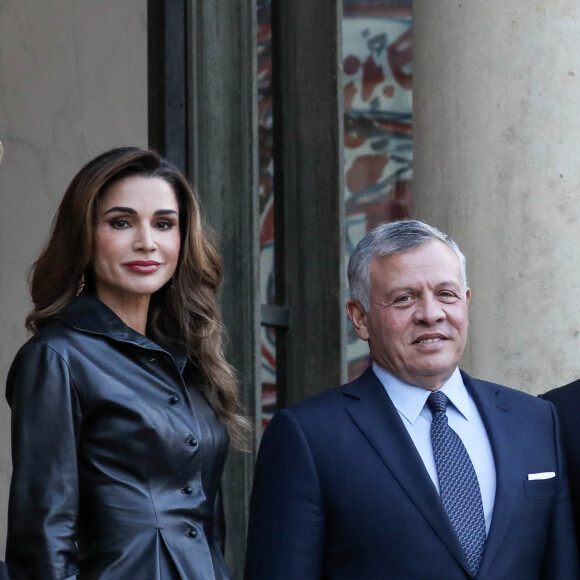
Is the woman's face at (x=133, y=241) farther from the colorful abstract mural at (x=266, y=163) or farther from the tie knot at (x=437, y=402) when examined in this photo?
the colorful abstract mural at (x=266, y=163)

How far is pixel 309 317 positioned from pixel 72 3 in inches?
69.7

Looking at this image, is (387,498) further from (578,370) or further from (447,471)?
(578,370)

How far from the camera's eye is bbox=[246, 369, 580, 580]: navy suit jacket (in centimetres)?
362

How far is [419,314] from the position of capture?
3.78 m

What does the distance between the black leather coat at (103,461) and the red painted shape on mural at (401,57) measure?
16.6 ft

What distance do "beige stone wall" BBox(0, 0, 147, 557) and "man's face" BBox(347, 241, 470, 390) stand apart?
3.10 meters

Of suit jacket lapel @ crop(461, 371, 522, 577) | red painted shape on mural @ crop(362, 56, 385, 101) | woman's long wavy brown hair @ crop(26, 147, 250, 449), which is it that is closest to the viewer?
suit jacket lapel @ crop(461, 371, 522, 577)

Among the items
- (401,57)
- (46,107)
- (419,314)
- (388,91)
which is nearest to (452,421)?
(419,314)

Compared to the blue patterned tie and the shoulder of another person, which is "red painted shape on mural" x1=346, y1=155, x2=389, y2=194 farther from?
the blue patterned tie

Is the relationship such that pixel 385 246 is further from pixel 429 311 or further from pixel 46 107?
pixel 46 107

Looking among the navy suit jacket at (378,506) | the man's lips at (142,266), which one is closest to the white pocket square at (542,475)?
the navy suit jacket at (378,506)

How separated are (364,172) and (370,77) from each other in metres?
0.54

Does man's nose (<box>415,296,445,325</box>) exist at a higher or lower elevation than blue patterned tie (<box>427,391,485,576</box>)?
higher

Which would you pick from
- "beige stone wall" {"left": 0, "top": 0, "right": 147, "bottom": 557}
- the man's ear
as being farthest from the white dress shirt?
"beige stone wall" {"left": 0, "top": 0, "right": 147, "bottom": 557}
